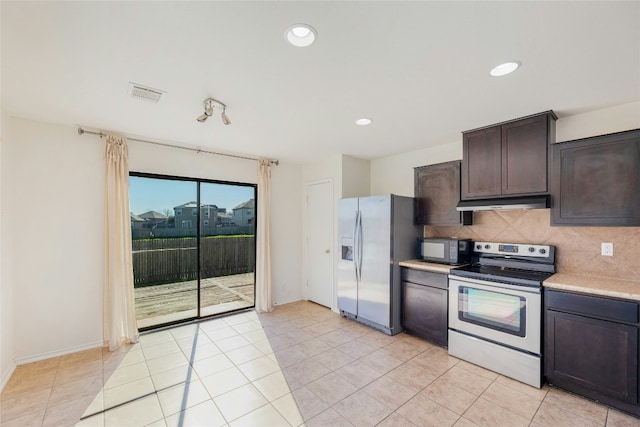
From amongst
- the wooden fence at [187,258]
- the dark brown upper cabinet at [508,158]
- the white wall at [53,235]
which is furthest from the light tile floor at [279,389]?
the dark brown upper cabinet at [508,158]

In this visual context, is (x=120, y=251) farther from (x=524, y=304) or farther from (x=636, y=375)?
(x=636, y=375)

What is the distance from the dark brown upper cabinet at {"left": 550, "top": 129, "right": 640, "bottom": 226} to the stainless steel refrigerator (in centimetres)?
154

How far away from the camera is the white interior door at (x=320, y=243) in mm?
4523

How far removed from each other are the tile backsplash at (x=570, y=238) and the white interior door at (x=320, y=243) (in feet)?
6.76

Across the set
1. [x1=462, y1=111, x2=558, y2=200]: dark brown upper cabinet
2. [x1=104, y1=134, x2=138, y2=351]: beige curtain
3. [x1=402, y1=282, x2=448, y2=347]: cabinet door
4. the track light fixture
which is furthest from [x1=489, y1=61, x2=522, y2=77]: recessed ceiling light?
[x1=104, y1=134, x2=138, y2=351]: beige curtain

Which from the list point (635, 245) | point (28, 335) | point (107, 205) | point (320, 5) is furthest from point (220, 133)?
point (635, 245)

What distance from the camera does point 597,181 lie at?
2406 mm

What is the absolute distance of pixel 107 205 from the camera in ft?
10.6

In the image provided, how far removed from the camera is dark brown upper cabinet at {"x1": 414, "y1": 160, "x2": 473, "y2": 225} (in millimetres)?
3365

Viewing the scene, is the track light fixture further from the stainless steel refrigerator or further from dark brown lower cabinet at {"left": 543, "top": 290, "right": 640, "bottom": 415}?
dark brown lower cabinet at {"left": 543, "top": 290, "right": 640, "bottom": 415}

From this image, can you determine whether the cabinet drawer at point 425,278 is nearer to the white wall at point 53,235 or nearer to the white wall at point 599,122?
the white wall at point 599,122

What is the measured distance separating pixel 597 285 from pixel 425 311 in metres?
1.59

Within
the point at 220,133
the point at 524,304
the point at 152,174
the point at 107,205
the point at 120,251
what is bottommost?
the point at 524,304

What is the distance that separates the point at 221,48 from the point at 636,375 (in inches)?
144
